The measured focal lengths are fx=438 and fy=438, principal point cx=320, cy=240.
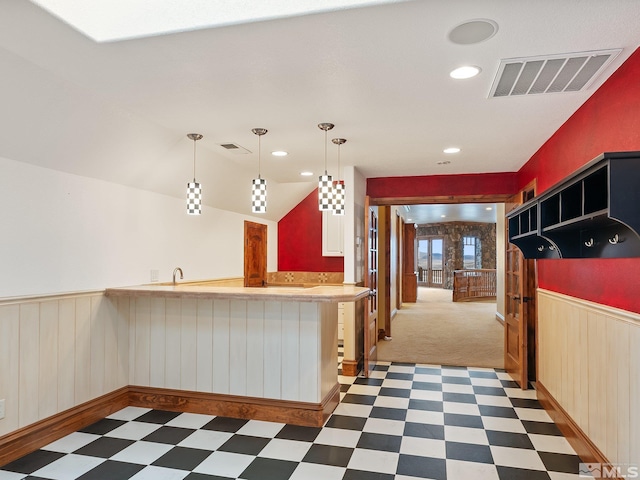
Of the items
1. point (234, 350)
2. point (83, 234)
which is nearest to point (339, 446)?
point (234, 350)

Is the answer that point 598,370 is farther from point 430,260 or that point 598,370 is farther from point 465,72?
point 430,260

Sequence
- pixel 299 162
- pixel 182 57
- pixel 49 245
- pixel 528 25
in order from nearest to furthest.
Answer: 1. pixel 528 25
2. pixel 182 57
3. pixel 49 245
4. pixel 299 162

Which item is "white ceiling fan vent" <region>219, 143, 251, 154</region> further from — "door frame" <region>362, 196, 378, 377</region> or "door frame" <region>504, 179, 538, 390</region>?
"door frame" <region>504, 179, 538, 390</region>

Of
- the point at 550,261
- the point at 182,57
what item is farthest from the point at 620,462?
the point at 182,57

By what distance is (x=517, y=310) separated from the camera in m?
4.90

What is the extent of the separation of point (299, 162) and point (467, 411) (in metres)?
3.08

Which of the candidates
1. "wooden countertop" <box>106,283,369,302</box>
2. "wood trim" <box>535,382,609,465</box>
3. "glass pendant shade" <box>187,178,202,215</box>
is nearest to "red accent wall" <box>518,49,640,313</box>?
"wood trim" <box>535,382,609,465</box>

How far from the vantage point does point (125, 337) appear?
402 centimetres

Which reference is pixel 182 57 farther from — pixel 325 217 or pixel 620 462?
pixel 325 217

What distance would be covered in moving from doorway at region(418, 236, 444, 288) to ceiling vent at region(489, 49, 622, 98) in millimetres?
15755

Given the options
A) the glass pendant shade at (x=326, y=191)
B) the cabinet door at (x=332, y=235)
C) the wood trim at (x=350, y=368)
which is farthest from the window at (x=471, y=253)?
the glass pendant shade at (x=326, y=191)

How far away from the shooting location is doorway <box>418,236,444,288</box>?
1842 centimetres

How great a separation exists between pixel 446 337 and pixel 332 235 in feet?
8.86

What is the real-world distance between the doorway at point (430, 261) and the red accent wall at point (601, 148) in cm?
1467
